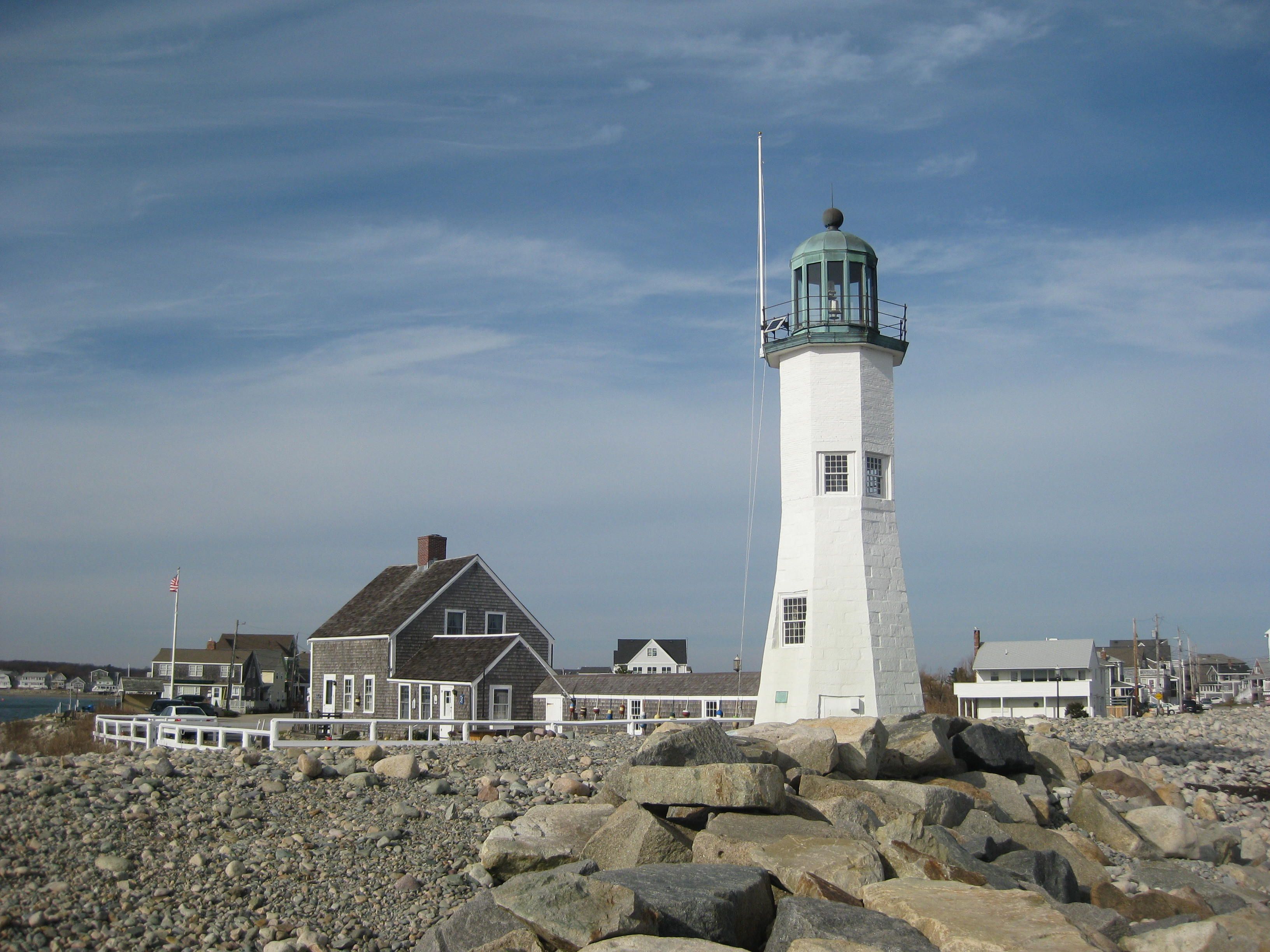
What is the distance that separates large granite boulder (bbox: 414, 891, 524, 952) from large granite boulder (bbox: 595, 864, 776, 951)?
3.29 ft

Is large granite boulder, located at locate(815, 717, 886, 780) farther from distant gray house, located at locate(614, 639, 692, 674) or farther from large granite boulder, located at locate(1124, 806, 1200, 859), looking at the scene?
distant gray house, located at locate(614, 639, 692, 674)

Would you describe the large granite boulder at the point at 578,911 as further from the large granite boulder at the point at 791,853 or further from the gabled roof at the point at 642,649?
the gabled roof at the point at 642,649

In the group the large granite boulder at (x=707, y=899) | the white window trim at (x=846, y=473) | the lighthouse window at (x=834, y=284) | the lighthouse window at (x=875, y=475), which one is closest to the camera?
the large granite boulder at (x=707, y=899)

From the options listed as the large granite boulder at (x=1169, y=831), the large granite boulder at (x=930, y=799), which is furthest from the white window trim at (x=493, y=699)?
the large granite boulder at (x=930, y=799)

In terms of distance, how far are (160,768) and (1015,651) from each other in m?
53.4

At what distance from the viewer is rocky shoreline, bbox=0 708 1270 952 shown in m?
8.98

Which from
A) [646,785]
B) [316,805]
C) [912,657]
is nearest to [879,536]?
[912,657]

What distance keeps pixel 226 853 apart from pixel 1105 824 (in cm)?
1246

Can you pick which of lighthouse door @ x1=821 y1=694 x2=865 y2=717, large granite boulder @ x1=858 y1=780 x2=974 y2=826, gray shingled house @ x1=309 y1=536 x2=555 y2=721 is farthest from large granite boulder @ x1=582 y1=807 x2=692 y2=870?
gray shingled house @ x1=309 y1=536 x2=555 y2=721

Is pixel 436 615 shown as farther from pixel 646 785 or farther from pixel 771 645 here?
pixel 646 785

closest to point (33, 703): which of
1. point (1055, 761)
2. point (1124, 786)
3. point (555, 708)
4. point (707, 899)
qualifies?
point (555, 708)

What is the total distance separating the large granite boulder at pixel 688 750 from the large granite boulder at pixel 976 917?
285 centimetres

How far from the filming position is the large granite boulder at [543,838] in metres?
10.4

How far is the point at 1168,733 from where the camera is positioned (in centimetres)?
3628
